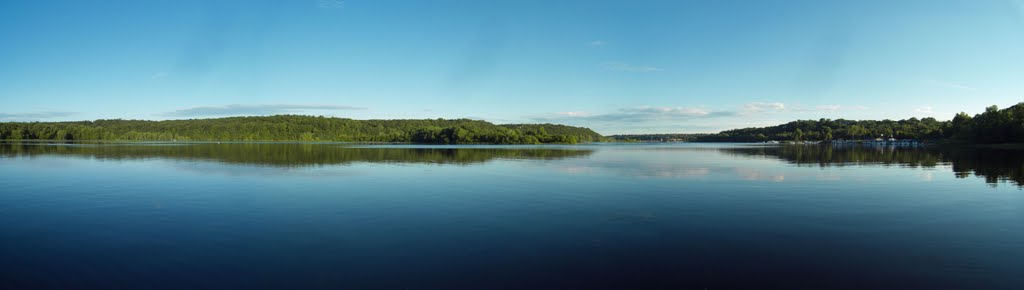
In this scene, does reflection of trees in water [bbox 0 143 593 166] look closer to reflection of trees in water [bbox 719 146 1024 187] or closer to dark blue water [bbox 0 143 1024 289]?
dark blue water [bbox 0 143 1024 289]

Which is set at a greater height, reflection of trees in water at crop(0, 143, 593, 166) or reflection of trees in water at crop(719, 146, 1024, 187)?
reflection of trees in water at crop(719, 146, 1024, 187)

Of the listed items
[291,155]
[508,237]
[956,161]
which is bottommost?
[508,237]

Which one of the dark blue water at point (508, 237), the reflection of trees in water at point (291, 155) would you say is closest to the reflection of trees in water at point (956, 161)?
the dark blue water at point (508, 237)

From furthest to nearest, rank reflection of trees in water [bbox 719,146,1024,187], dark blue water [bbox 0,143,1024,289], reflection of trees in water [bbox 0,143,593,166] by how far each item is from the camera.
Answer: reflection of trees in water [bbox 0,143,593,166] < reflection of trees in water [bbox 719,146,1024,187] < dark blue water [bbox 0,143,1024,289]

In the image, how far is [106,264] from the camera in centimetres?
955

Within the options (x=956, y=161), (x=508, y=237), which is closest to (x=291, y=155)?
(x=508, y=237)

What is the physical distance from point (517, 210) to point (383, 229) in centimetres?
469

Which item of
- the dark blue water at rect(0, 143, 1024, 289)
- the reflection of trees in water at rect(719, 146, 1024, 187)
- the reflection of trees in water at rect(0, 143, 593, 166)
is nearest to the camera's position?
the dark blue water at rect(0, 143, 1024, 289)

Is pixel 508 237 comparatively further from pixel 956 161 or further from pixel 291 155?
pixel 956 161

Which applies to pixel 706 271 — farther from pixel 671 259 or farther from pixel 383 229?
pixel 383 229

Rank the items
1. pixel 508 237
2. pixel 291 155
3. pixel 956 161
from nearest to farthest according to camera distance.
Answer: pixel 508 237, pixel 956 161, pixel 291 155

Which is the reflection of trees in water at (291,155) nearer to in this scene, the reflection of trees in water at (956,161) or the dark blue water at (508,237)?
the dark blue water at (508,237)

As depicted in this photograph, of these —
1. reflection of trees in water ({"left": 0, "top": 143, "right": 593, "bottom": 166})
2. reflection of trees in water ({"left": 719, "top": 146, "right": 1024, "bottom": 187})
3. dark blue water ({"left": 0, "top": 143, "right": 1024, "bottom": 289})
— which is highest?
reflection of trees in water ({"left": 719, "top": 146, "right": 1024, "bottom": 187})

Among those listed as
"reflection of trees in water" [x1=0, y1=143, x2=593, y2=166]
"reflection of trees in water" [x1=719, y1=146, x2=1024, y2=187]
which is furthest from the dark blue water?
"reflection of trees in water" [x1=0, y1=143, x2=593, y2=166]
